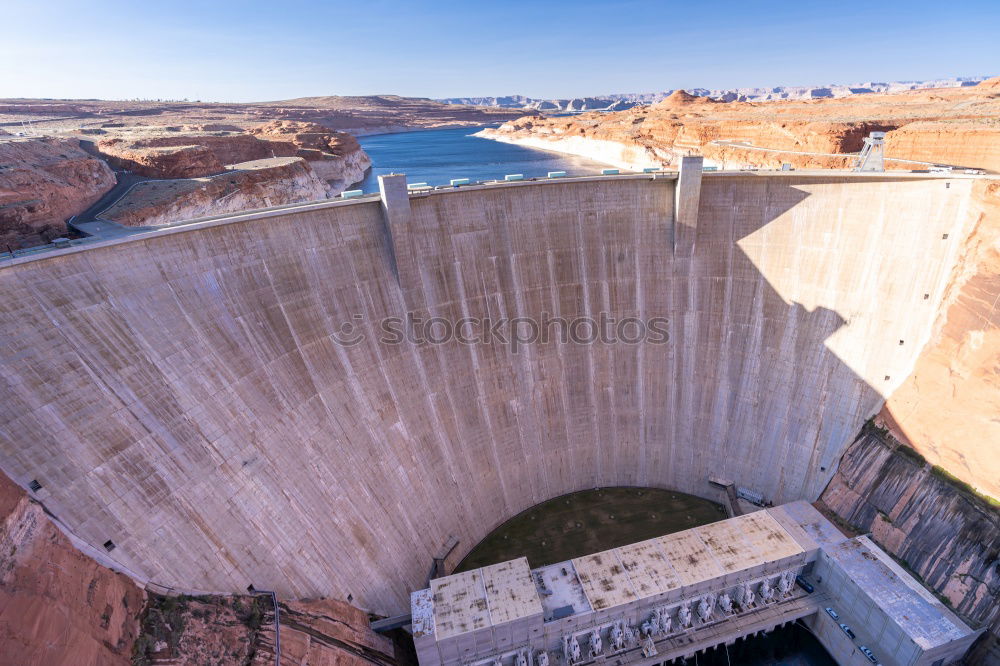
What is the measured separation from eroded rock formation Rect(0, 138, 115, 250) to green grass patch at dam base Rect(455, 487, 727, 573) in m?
26.6

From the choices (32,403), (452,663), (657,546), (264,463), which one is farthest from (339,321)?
(657,546)

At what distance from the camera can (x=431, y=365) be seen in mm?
24297

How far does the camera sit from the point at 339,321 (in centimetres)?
2191

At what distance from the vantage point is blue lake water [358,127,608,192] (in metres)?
81.3

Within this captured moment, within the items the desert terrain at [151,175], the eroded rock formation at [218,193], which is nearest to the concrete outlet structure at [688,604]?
the desert terrain at [151,175]

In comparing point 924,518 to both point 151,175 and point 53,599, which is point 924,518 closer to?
point 53,599

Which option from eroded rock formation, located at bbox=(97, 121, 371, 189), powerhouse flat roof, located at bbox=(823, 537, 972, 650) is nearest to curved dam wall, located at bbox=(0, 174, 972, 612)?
powerhouse flat roof, located at bbox=(823, 537, 972, 650)

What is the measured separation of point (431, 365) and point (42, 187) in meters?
24.1

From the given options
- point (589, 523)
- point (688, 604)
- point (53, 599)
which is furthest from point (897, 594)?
point (53, 599)

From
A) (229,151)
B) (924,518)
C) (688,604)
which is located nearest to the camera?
(688,604)

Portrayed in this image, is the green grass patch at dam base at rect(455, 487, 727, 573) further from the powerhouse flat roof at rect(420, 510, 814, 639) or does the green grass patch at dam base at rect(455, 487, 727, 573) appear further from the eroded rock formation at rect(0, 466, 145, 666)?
the eroded rock formation at rect(0, 466, 145, 666)

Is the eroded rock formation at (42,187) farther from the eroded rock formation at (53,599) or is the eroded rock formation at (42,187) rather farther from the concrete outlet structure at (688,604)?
the concrete outlet structure at (688,604)

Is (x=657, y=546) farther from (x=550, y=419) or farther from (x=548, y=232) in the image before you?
(x=548, y=232)

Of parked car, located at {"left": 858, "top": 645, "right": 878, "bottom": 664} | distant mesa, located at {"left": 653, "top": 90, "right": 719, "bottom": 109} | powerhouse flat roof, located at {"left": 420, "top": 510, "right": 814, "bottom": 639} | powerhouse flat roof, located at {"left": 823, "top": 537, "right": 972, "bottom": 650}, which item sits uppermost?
distant mesa, located at {"left": 653, "top": 90, "right": 719, "bottom": 109}
